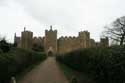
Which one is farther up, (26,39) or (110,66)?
Answer: (26,39)

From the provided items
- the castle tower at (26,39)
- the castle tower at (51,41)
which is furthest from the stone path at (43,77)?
the castle tower at (51,41)

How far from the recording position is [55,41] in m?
87.7

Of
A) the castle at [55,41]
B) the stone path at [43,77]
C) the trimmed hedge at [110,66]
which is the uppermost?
the castle at [55,41]

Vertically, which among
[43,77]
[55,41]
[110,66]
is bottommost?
[43,77]

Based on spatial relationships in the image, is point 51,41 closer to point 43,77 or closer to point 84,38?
point 84,38

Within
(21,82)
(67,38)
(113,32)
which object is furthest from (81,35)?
(21,82)

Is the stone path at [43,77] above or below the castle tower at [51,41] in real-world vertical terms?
below

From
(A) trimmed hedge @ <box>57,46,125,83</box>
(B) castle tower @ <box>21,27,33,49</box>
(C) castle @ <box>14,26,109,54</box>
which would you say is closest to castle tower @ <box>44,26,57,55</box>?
(C) castle @ <box>14,26,109,54</box>

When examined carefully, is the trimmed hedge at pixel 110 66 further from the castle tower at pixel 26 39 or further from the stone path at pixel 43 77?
the castle tower at pixel 26 39

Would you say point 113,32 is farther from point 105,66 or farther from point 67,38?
point 105,66

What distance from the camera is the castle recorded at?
268ft

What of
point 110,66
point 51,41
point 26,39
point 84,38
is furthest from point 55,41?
point 110,66

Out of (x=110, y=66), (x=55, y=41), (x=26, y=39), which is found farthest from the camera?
(x=55, y=41)

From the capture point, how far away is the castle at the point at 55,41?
8181 cm
